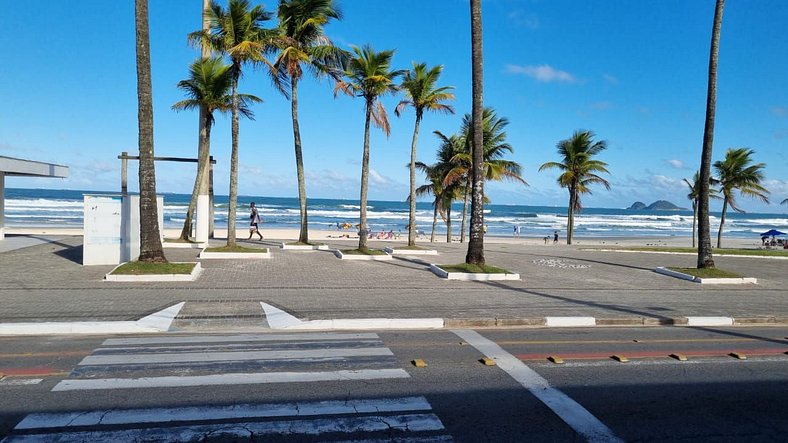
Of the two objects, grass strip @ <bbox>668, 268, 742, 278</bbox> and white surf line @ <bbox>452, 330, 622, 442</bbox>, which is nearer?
white surf line @ <bbox>452, 330, 622, 442</bbox>

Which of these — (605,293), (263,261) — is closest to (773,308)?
(605,293)

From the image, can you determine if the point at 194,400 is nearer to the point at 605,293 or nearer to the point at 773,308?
the point at 605,293

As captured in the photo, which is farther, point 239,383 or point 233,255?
point 233,255

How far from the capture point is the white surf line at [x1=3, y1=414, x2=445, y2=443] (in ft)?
13.9

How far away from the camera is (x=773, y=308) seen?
37.0 ft

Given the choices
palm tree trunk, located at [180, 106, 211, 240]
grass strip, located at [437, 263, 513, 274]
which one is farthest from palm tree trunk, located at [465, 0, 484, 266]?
palm tree trunk, located at [180, 106, 211, 240]

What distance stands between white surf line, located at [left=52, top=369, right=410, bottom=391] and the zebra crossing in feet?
0.03

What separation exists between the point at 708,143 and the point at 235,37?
47.8 ft

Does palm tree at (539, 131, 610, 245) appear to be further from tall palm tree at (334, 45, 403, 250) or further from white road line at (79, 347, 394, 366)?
white road line at (79, 347, 394, 366)

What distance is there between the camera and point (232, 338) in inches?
302

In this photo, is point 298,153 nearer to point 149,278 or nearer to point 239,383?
point 149,278

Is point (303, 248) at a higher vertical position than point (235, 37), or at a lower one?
lower

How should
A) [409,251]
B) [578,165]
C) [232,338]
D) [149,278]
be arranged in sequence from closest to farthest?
[232,338] → [149,278] → [409,251] → [578,165]

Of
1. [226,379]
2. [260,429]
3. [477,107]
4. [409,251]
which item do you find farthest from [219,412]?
[409,251]
